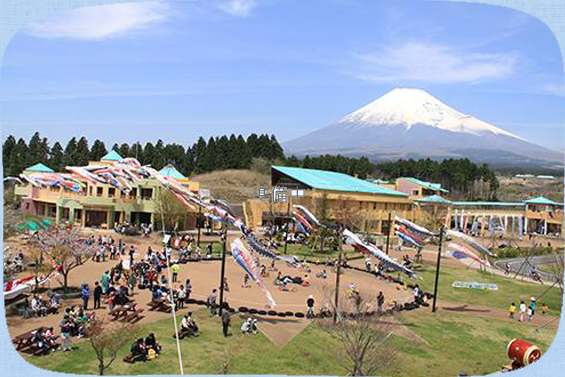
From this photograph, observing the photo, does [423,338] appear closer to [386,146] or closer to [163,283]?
[163,283]

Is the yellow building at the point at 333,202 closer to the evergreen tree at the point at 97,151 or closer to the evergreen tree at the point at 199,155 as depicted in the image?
the evergreen tree at the point at 97,151

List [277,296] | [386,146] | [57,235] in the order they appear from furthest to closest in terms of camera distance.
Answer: [386,146] → [277,296] → [57,235]

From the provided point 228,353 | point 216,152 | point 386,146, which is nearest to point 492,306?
point 228,353

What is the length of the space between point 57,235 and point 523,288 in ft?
68.5

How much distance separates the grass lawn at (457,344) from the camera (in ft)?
41.0

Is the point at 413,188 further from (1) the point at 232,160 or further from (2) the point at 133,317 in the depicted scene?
(2) the point at 133,317

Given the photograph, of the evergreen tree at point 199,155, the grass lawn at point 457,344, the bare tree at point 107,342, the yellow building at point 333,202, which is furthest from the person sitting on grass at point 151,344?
the evergreen tree at point 199,155

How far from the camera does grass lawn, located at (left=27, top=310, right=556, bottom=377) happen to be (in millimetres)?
11164

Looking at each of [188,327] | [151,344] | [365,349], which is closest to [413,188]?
[188,327]

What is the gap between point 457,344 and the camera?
14.6m

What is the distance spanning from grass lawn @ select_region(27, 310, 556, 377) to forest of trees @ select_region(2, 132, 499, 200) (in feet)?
94.2

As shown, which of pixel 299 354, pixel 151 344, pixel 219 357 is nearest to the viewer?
pixel 151 344

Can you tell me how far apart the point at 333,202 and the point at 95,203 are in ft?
58.7

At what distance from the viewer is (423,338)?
48.2 feet
